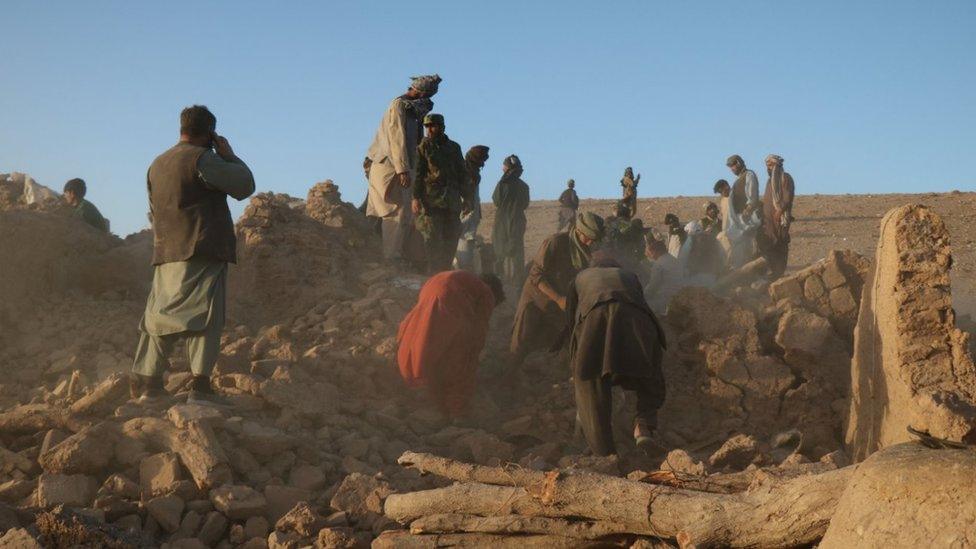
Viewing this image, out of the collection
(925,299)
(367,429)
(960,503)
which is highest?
(925,299)

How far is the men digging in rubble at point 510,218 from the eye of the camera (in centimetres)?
1105

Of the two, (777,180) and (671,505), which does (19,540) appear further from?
(777,180)

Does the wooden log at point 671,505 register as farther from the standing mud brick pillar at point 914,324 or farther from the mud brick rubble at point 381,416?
the standing mud brick pillar at point 914,324

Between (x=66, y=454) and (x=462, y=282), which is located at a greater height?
(x=462, y=282)

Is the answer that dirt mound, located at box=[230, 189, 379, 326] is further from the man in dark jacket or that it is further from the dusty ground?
the dusty ground

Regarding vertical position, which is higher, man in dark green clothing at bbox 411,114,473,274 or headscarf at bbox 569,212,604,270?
→ man in dark green clothing at bbox 411,114,473,274

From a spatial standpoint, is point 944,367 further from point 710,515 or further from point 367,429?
point 367,429

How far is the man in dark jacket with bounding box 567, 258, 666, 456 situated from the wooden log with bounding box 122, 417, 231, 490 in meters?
2.16

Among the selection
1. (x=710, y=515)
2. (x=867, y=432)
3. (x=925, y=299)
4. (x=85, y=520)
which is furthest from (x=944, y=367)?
(x=85, y=520)

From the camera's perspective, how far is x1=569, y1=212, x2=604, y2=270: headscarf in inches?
289

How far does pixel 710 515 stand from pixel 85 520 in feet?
7.93

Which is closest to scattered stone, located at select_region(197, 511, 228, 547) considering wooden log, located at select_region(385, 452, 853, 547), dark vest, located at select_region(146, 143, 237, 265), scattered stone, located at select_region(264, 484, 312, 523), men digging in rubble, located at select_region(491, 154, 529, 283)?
scattered stone, located at select_region(264, 484, 312, 523)

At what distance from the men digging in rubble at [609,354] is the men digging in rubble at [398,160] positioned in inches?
111

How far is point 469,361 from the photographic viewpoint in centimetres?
679
